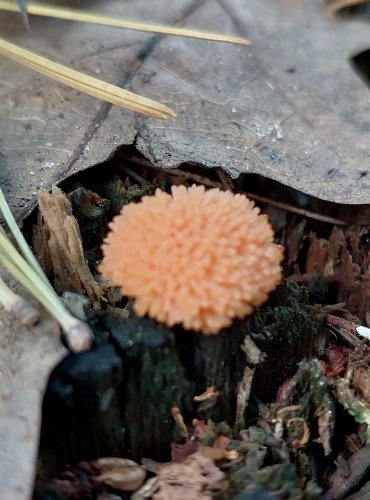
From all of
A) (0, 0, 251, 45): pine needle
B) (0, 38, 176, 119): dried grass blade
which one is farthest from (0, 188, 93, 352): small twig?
(0, 0, 251, 45): pine needle

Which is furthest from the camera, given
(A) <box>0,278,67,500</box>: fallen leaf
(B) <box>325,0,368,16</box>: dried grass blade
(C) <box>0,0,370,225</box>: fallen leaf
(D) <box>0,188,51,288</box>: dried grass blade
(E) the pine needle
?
(B) <box>325,0,368,16</box>: dried grass blade

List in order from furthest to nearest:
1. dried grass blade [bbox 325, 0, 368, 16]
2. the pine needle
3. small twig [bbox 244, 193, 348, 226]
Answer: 1. dried grass blade [bbox 325, 0, 368, 16]
2. the pine needle
3. small twig [bbox 244, 193, 348, 226]

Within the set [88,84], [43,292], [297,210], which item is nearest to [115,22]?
[88,84]

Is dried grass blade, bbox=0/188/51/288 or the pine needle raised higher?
the pine needle

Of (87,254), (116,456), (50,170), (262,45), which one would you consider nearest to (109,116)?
(50,170)

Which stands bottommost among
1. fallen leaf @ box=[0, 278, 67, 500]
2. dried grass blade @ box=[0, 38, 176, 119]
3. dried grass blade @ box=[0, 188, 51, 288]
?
fallen leaf @ box=[0, 278, 67, 500]

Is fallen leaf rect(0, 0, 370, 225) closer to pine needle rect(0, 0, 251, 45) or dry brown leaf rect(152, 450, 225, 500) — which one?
pine needle rect(0, 0, 251, 45)

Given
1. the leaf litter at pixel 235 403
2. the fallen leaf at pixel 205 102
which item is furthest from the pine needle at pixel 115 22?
the leaf litter at pixel 235 403
